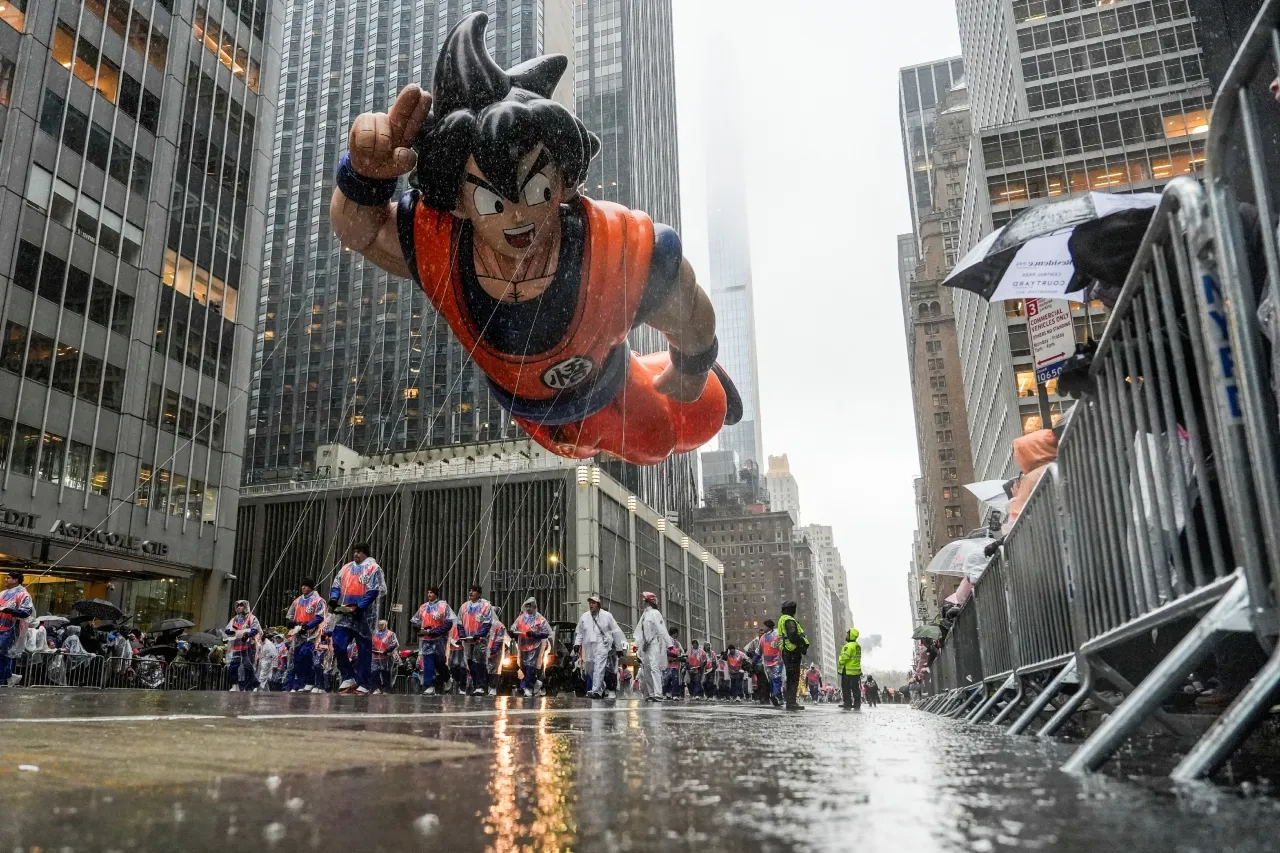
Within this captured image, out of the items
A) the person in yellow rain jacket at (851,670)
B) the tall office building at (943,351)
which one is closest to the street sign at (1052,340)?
the person in yellow rain jacket at (851,670)

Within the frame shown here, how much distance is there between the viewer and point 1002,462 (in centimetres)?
6397

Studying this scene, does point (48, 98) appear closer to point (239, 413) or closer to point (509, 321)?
point (239, 413)

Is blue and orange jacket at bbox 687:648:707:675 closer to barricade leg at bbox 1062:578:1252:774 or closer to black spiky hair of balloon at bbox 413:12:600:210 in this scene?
black spiky hair of balloon at bbox 413:12:600:210

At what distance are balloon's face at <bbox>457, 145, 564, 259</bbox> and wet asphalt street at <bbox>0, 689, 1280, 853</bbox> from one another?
255 inches

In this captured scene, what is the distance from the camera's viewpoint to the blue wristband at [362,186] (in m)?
8.53

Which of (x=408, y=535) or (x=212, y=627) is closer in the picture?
(x=212, y=627)

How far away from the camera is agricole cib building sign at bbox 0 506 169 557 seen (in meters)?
21.5

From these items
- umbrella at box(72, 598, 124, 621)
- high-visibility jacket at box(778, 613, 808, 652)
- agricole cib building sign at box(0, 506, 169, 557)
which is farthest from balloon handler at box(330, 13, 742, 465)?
agricole cib building sign at box(0, 506, 169, 557)

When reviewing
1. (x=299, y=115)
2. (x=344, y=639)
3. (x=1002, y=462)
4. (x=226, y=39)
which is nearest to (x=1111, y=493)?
(x=344, y=639)

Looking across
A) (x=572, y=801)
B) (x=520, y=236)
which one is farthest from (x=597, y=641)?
(x=572, y=801)

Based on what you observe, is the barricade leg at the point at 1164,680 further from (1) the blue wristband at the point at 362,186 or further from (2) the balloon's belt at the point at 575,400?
(1) the blue wristband at the point at 362,186

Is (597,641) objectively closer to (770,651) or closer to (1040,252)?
(770,651)

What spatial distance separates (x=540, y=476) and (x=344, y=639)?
106 ft

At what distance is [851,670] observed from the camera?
1672 centimetres
